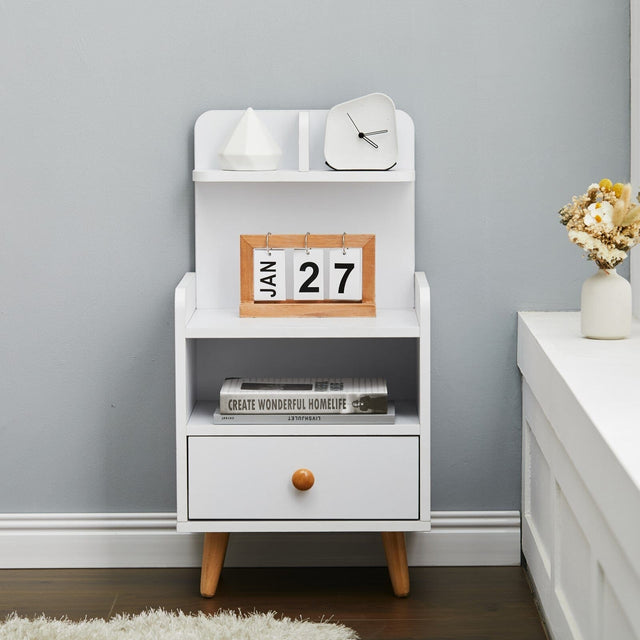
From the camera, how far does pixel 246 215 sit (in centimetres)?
226

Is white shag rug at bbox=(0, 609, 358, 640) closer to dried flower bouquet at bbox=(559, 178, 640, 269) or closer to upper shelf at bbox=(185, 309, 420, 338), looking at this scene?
upper shelf at bbox=(185, 309, 420, 338)

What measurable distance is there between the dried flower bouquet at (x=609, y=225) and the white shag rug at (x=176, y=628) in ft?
3.13

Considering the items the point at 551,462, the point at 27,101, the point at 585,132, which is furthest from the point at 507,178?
the point at 27,101

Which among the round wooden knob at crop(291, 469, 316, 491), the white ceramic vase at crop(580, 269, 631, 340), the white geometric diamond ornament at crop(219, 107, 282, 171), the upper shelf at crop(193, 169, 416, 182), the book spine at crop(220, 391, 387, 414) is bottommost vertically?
the round wooden knob at crop(291, 469, 316, 491)

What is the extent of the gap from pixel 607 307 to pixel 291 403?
70cm

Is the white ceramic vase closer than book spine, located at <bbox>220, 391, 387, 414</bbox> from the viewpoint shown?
Yes

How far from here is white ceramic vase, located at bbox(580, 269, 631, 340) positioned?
6.49ft

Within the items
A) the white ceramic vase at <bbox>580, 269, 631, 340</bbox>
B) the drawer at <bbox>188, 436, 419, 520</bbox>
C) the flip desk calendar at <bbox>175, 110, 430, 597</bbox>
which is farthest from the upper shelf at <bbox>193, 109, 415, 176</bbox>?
the drawer at <bbox>188, 436, 419, 520</bbox>

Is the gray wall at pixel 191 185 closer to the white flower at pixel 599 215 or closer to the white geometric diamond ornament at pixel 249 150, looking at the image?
the white geometric diamond ornament at pixel 249 150

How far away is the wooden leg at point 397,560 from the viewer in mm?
2178

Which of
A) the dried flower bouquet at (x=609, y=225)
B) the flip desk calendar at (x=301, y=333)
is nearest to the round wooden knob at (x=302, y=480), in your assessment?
the flip desk calendar at (x=301, y=333)

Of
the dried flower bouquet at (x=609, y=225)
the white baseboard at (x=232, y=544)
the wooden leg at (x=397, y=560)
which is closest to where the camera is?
the dried flower bouquet at (x=609, y=225)

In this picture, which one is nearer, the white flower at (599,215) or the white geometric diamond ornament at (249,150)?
the white flower at (599,215)

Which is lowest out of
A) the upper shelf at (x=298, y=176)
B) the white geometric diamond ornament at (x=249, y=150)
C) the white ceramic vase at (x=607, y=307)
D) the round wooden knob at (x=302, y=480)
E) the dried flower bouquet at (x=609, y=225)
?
the round wooden knob at (x=302, y=480)
